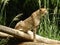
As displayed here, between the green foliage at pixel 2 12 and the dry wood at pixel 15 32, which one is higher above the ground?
the green foliage at pixel 2 12

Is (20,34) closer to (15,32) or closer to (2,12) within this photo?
(15,32)

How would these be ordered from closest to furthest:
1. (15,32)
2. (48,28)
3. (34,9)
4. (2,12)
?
(15,32)
(48,28)
(2,12)
(34,9)

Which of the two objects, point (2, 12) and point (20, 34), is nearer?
point (20, 34)

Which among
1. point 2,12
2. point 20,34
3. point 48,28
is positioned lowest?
point 20,34

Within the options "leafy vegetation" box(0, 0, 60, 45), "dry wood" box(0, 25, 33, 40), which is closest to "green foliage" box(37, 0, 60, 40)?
"leafy vegetation" box(0, 0, 60, 45)

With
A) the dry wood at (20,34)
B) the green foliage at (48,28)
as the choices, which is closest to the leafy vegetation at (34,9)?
the green foliage at (48,28)

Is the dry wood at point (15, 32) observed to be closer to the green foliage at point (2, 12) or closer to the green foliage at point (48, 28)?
the green foliage at point (48, 28)

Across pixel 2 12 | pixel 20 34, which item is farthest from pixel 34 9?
pixel 20 34

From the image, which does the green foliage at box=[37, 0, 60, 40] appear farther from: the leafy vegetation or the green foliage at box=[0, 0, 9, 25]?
the green foliage at box=[0, 0, 9, 25]

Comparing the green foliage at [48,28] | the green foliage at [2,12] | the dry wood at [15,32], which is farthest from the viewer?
the green foliage at [2,12]

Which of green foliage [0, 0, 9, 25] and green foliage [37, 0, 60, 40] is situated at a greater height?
green foliage [0, 0, 9, 25]

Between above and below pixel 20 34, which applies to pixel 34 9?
above

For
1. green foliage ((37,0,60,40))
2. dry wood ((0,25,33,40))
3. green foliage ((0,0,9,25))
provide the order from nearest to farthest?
1. dry wood ((0,25,33,40))
2. green foliage ((37,0,60,40))
3. green foliage ((0,0,9,25))

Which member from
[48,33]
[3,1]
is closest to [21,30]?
[48,33]
